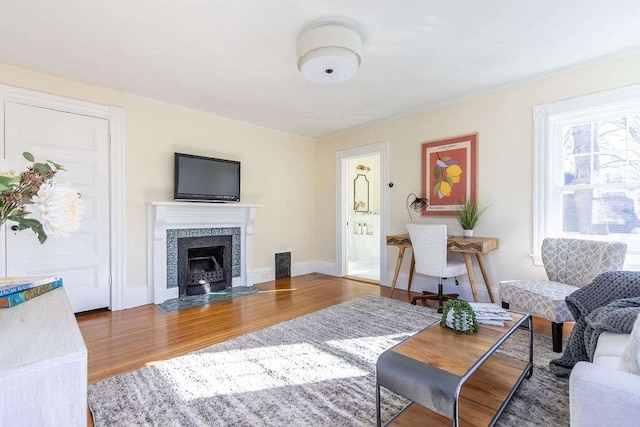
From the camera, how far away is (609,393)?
81cm

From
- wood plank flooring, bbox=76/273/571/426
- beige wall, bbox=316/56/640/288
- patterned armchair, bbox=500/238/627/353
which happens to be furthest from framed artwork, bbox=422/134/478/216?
wood plank flooring, bbox=76/273/571/426

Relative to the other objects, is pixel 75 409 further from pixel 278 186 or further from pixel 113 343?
pixel 278 186

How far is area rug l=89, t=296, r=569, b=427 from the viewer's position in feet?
5.03

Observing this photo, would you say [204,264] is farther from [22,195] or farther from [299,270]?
[22,195]

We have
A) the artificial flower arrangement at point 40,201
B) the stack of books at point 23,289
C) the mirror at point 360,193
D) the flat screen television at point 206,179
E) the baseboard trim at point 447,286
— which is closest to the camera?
the artificial flower arrangement at point 40,201

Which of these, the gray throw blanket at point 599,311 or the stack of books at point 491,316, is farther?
the stack of books at point 491,316

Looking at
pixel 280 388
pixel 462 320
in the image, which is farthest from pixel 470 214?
pixel 280 388

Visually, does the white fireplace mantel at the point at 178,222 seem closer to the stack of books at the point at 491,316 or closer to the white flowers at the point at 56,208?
the white flowers at the point at 56,208

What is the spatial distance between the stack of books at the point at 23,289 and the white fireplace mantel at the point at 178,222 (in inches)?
95.1

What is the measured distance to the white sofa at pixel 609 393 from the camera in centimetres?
79

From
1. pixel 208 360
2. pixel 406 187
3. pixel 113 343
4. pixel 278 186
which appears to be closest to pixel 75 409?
Result: pixel 208 360

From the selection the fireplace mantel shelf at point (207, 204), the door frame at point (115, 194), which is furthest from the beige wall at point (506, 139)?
the door frame at point (115, 194)

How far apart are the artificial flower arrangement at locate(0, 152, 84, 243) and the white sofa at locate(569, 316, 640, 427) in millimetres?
1422

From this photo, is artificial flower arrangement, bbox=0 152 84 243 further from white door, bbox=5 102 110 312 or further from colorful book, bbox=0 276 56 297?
white door, bbox=5 102 110 312
